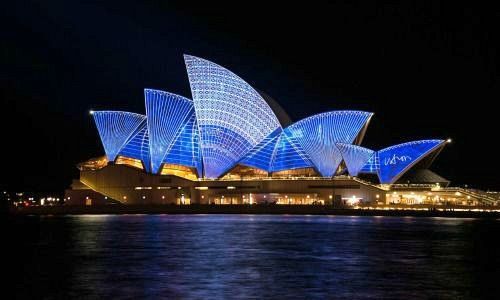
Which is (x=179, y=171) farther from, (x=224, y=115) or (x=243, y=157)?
(x=224, y=115)

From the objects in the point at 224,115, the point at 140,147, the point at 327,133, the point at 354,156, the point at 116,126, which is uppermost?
the point at 224,115

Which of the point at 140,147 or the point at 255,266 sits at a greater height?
the point at 140,147

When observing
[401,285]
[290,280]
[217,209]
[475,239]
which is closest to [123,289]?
[290,280]

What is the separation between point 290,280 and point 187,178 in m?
68.3

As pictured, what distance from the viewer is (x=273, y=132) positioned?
85000 millimetres

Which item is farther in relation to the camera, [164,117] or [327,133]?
[327,133]

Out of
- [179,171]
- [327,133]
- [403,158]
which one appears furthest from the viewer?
[179,171]

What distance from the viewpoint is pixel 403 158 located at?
8500 cm

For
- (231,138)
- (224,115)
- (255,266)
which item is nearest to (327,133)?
(231,138)

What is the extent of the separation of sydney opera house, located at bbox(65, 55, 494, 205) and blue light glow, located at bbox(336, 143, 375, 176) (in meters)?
0.13

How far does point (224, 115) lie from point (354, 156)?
17638mm

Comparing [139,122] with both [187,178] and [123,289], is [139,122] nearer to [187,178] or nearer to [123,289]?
[187,178]

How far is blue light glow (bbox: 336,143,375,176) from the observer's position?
82550 millimetres

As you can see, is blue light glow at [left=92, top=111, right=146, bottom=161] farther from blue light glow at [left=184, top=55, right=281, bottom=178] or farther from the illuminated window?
blue light glow at [left=184, top=55, right=281, bottom=178]
